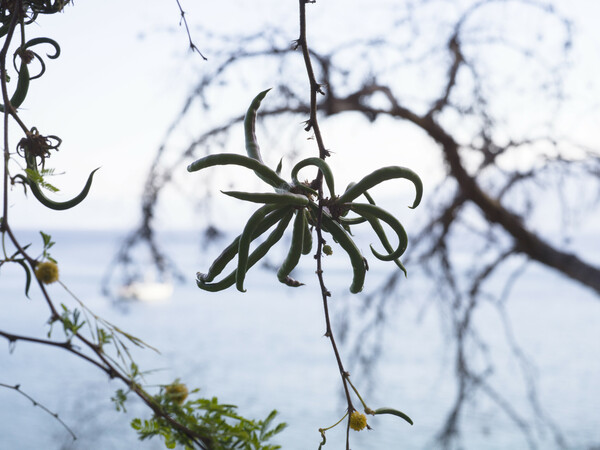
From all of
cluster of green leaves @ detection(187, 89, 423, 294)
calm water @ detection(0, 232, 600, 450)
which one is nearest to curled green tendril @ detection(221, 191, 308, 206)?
cluster of green leaves @ detection(187, 89, 423, 294)

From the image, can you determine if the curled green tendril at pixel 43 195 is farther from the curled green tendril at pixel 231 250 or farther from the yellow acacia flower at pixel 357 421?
the yellow acacia flower at pixel 357 421

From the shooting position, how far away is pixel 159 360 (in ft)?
20.2

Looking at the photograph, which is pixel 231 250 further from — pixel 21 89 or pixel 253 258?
pixel 21 89

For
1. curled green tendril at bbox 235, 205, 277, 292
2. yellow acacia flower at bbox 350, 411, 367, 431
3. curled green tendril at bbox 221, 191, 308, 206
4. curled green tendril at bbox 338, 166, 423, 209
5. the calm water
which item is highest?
the calm water

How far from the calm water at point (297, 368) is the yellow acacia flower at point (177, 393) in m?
1.15

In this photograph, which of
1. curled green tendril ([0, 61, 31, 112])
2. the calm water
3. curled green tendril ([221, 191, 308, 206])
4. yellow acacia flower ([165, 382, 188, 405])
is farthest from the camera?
the calm water

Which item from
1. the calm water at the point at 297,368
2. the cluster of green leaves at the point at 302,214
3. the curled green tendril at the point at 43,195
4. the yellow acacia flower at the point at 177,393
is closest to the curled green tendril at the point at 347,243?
the cluster of green leaves at the point at 302,214

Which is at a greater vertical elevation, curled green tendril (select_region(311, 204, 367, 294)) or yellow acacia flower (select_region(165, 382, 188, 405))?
yellow acacia flower (select_region(165, 382, 188, 405))

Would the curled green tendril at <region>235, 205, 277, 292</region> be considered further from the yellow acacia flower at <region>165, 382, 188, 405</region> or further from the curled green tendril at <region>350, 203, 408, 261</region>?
the yellow acacia flower at <region>165, 382, 188, 405</region>

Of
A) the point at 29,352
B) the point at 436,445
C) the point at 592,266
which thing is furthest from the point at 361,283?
the point at 29,352

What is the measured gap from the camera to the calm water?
176 inches

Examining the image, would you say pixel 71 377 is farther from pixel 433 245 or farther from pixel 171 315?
pixel 433 245

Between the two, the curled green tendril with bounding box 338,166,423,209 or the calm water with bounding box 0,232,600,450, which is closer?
the curled green tendril with bounding box 338,166,423,209

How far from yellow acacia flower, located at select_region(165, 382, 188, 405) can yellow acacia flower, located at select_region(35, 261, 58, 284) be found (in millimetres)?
168
